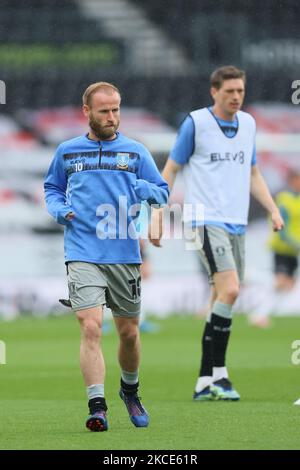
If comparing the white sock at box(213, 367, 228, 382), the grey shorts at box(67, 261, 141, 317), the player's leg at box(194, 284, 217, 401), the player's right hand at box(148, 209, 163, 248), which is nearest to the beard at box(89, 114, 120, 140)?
the player's right hand at box(148, 209, 163, 248)

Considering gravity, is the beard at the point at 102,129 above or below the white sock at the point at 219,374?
above

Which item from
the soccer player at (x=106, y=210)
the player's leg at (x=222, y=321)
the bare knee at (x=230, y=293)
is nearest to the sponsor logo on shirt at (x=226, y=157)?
the player's leg at (x=222, y=321)

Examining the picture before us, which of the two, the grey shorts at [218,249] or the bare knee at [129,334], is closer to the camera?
the bare knee at [129,334]

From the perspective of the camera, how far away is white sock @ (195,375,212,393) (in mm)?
9969

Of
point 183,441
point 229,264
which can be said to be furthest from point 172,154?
point 183,441

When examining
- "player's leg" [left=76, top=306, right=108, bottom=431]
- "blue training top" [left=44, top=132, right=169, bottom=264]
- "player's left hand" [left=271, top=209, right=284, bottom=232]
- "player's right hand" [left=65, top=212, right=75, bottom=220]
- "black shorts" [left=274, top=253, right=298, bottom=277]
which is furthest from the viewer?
"black shorts" [left=274, top=253, right=298, bottom=277]

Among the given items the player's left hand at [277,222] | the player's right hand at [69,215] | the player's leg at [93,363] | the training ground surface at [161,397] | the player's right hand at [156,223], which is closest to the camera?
the training ground surface at [161,397]

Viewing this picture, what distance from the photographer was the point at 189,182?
405 inches

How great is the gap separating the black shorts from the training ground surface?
2454 millimetres

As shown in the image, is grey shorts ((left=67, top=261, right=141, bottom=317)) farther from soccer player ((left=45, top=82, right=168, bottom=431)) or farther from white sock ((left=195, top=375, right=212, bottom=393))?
white sock ((left=195, top=375, right=212, bottom=393))

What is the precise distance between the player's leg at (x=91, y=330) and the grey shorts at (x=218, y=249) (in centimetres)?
222

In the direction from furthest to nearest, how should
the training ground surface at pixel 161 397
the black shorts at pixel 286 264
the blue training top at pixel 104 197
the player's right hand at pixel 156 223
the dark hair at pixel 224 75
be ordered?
the black shorts at pixel 286 264 → the dark hair at pixel 224 75 → the player's right hand at pixel 156 223 → the blue training top at pixel 104 197 → the training ground surface at pixel 161 397

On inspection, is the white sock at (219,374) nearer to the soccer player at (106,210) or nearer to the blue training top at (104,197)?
the soccer player at (106,210)

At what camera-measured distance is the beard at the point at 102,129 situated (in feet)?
25.9
